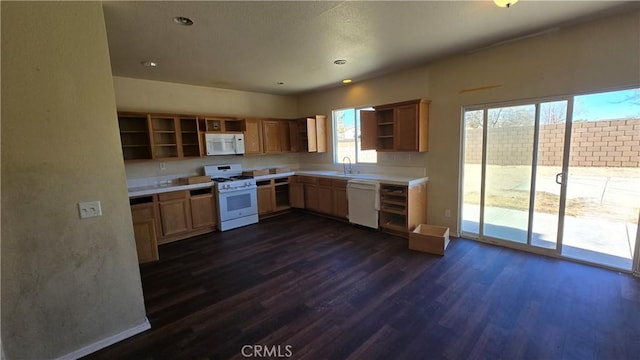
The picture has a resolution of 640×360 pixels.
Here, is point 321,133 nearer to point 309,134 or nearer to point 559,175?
point 309,134

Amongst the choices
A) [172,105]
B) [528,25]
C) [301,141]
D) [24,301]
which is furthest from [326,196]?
[24,301]

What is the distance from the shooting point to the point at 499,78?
341 cm

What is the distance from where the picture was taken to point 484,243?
377cm

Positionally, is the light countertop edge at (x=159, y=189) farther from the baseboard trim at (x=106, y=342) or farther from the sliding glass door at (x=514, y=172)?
the sliding glass door at (x=514, y=172)

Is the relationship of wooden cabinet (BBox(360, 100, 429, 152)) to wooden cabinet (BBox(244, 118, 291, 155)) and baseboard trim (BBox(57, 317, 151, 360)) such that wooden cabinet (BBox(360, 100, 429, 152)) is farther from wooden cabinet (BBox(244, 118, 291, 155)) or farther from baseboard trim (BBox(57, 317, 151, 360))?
baseboard trim (BBox(57, 317, 151, 360))

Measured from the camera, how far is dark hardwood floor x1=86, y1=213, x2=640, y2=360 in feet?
6.40

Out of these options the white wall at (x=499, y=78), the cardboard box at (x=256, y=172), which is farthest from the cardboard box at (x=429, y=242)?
the cardboard box at (x=256, y=172)

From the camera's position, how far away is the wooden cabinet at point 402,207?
13.1 ft

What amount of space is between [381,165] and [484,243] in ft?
6.79

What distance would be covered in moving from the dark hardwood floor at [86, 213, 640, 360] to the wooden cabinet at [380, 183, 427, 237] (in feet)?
1.67

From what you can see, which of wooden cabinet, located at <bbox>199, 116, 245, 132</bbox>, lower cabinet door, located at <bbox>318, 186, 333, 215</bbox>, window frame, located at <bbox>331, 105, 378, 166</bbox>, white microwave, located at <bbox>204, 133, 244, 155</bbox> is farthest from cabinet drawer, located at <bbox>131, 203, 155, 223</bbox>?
window frame, located at <bbox>331, 105, 378, 166</bbox>

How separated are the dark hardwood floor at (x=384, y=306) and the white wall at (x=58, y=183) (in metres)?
0.42

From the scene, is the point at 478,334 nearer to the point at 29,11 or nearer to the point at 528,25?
the point at 528,25

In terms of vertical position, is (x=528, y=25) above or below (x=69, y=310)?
above
